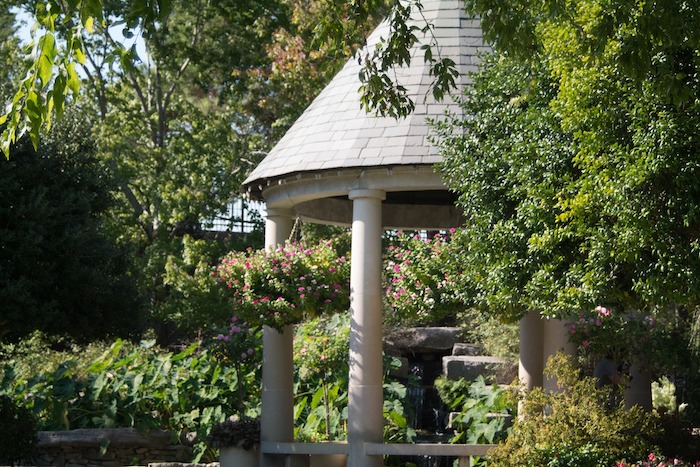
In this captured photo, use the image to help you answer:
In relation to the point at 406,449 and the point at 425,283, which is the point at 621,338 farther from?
the point at 406,449

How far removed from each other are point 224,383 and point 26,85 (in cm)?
1314

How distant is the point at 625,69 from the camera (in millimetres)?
8805

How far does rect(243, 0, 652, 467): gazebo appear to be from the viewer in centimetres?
1338

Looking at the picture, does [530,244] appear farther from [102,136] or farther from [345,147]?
[102,136]

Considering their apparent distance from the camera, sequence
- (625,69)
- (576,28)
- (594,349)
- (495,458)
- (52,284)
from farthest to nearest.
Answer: (594,349) < (52,284) < (495,458) < (576,28) < (625,69)

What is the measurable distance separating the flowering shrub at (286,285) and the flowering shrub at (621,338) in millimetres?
4380

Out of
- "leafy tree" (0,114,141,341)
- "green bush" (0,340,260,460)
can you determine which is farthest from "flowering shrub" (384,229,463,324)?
"leafy tree" (0,114,141,341)

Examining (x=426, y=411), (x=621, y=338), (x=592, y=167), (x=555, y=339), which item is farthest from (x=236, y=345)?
(x=592, y=167)

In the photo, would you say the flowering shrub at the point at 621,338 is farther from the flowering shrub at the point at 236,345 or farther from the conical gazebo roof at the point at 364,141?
the flowering shrub at the point at 236,345

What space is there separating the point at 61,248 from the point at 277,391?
4305mm

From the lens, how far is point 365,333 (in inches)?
534

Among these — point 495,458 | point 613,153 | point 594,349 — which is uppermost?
point 613,153

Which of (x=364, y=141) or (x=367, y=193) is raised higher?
(x=364, y=141)

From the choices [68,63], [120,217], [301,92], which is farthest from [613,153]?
[120,217]
